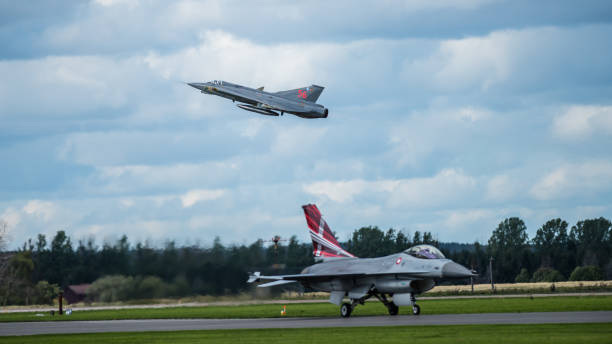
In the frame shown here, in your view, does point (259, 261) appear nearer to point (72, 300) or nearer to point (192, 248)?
point (192, 248)

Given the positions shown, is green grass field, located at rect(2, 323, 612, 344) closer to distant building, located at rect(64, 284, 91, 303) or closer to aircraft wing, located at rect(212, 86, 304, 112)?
aircraft wing, located at rect(212, 86, 304, 112)

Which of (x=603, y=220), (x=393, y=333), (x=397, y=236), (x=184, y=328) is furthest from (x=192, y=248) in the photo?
(x=603, y=220)

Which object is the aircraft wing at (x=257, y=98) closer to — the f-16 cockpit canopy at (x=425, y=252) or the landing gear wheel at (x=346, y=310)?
the f-16 cockpit canopy at (x=425, y=252)

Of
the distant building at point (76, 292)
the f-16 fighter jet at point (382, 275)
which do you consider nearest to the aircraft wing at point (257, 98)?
the f-16 fighter jet at point (382, 275)

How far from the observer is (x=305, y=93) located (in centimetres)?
4366

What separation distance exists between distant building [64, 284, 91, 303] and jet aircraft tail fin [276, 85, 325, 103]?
1770 cm

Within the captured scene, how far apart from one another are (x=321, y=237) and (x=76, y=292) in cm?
2012

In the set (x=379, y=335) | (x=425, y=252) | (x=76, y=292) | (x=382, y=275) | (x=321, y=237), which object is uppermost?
(x=321, y=237)

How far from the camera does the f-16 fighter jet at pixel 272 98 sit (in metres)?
42.2

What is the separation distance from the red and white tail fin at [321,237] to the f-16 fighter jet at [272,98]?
15.9 feet

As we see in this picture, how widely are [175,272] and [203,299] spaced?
217cm

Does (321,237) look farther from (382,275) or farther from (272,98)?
(272,98)

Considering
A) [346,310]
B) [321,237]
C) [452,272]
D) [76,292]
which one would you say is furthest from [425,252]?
[76,292]

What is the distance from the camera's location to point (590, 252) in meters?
107
